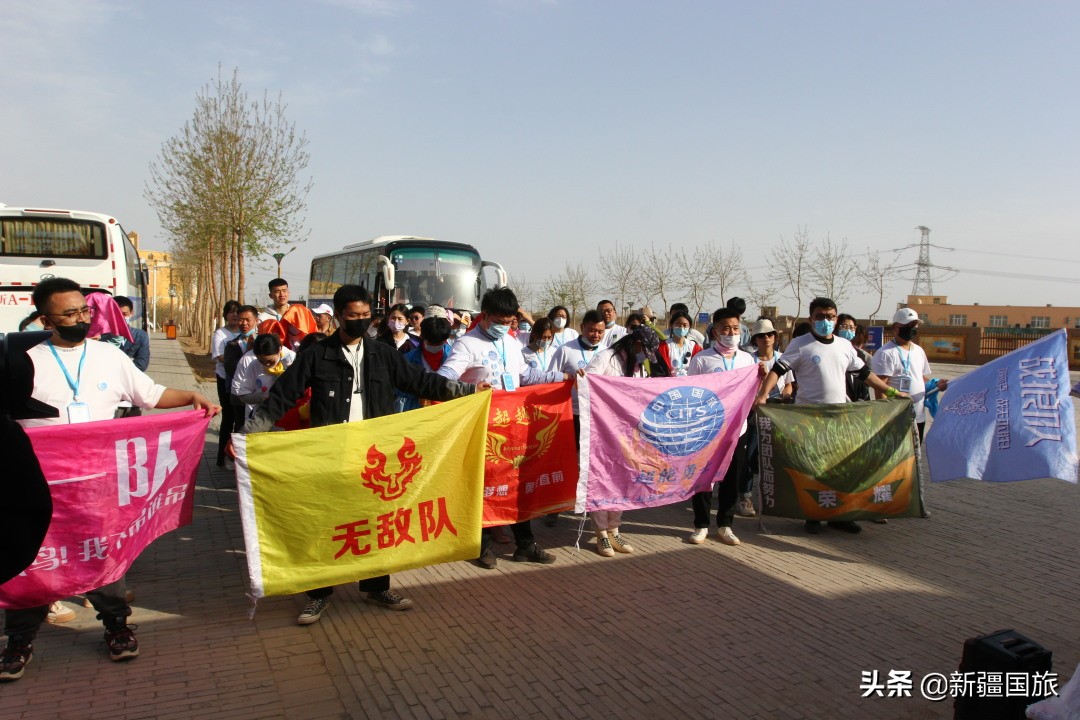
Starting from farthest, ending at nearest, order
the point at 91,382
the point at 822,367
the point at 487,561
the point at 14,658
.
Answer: the point at 822,367, the point at 487,561, the point at 91,382, the point at 14,658

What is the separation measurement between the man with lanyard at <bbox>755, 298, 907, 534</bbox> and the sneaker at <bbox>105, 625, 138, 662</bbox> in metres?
5.11

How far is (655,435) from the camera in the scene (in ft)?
20.7

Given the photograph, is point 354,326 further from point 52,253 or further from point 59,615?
point 52,253

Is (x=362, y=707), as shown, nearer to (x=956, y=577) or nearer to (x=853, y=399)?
(x=956, y=577)

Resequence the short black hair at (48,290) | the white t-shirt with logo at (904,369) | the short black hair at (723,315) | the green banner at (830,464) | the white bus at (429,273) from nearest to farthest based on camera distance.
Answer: the short black hair at (48,290), the green banner at (830,464), the short black hair at (723,315), the white t-shirt with logo at (904,369), the white bus at (429,273)

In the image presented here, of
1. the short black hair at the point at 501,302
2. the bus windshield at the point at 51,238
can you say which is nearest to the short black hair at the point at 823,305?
the short black hair at the point at 501,302

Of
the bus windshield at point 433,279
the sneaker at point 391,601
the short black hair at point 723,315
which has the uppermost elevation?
the bus windshield at point 433,279

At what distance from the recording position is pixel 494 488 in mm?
5809

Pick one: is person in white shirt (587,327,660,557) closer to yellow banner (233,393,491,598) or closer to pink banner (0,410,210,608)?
yellow banner (233,393,491,598)

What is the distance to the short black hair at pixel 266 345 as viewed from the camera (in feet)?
23.8

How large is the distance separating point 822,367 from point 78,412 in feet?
18.6

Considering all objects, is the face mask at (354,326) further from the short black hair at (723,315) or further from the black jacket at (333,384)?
the short black hair at (723,315)

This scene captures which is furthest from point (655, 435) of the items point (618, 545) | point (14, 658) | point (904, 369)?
point (14, 658)

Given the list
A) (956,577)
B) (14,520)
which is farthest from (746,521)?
(14,520)
